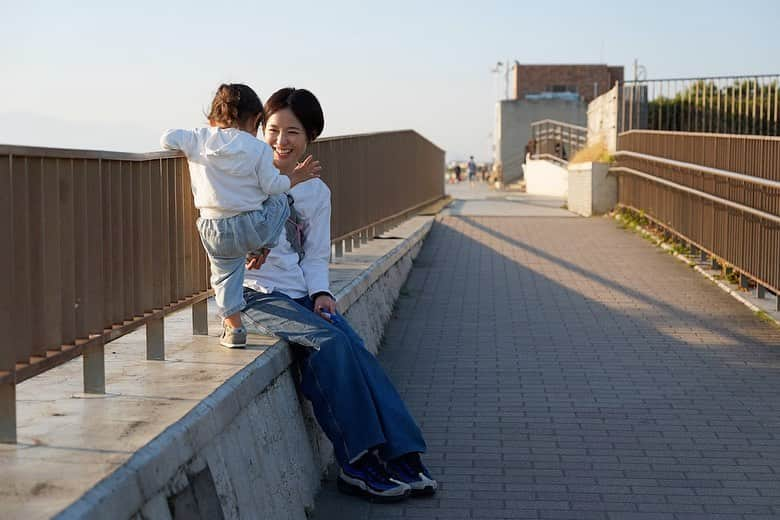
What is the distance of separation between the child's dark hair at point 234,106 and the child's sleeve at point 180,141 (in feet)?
0.48

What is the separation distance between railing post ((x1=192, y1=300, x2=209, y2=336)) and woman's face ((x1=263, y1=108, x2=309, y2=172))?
80 centimetres

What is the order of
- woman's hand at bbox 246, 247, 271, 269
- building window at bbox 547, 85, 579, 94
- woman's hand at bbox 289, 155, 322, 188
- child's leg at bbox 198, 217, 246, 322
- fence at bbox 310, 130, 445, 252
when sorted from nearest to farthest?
child's leg at bbox 198, 217, 246, 322 < woman's hand at bbox 246, 247, 271, 269 < woman's hand at bbox 289, 155, 322, 188 < fence at bbox 310, 130, 445, 252 < building window at bbox 547, 85, 579, 94

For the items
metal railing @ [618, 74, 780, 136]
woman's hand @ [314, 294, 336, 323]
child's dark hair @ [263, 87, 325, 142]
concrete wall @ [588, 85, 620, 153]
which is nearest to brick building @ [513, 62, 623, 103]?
concrete wall @ [588, 85, 620, 153]

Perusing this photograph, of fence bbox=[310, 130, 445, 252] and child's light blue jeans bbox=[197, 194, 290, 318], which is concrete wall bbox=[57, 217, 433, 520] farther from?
fence bbox=[310, 130, 445, 252]

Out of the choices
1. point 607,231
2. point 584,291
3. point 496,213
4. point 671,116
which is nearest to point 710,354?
point 584,291

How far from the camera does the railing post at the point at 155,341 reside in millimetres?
5254

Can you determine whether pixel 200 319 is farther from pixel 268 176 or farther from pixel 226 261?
pixel 268 176

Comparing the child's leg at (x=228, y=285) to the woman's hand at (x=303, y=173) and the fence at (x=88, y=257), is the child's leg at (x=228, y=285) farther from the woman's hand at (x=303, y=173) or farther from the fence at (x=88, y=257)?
the woman's hand at (x=303, y=173)

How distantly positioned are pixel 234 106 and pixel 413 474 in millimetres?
1829

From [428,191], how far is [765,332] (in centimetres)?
1423

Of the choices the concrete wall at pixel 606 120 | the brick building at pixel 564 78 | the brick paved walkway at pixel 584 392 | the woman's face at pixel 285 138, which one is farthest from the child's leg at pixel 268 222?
the brick building at pixel 564 78

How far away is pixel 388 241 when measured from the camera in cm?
1253

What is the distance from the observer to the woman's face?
6086 mm

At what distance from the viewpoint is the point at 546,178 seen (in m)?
39.6
